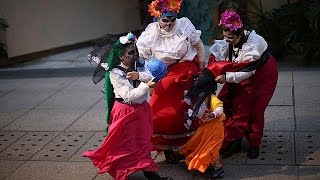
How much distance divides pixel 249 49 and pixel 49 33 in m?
7.06

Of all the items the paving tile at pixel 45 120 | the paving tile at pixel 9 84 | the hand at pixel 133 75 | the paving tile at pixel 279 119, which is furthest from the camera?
the paving tile at pixel 9 84

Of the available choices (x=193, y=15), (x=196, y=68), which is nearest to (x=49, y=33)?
(x=193, y=15)

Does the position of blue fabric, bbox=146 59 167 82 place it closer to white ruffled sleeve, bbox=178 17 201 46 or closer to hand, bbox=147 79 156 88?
hand, bbox=147 79 156 88

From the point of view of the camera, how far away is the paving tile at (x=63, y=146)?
5.73 m

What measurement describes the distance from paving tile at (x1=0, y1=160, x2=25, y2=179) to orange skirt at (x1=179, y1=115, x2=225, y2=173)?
187 cm

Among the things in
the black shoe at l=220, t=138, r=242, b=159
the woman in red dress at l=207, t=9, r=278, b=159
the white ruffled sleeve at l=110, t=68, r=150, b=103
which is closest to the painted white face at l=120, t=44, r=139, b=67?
the white ruffled sleeve at l=110, t=68, r=150, b=103

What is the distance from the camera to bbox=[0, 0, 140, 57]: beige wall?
1054cm

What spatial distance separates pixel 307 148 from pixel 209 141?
46.4 inches

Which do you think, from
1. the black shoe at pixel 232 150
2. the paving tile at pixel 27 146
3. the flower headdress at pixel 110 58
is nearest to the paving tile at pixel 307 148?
the black shoe at pixel 232 150

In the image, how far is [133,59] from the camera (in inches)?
184

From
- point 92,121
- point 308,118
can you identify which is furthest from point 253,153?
point 92,121

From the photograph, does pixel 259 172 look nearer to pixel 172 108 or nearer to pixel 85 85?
pixel 172 108

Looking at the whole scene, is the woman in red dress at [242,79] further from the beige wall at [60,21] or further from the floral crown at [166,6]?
the beige wall at [60,21]

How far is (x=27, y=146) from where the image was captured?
6129 millimetres
